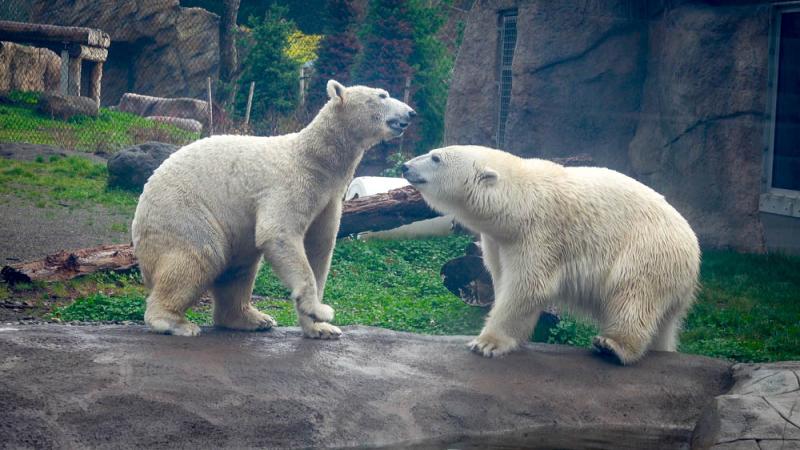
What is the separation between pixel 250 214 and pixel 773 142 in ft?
19.4

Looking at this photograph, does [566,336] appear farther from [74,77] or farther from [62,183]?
[74,77]

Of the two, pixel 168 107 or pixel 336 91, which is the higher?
pixel 336 91

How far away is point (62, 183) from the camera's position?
11.5 meters

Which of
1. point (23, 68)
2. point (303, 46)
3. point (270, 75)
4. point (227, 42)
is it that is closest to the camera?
point (23, 68)

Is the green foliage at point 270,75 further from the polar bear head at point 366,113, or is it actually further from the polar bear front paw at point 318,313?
the polar bear front paw at point 318,313

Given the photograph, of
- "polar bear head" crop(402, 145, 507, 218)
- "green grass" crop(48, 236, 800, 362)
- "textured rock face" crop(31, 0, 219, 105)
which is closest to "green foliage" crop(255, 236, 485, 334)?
"green grass" crop(48, 236, 800, 362)

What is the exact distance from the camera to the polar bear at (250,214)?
16.8 feet

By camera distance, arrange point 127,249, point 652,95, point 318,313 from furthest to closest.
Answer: point 652,95 < point 127,249 < point 318,313

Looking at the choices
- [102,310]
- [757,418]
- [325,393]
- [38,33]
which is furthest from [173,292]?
[38,33]

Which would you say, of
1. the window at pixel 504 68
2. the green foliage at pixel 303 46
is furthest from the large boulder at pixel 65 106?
the green foliage at pixel 303 46

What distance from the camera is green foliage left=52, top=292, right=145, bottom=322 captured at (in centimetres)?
663

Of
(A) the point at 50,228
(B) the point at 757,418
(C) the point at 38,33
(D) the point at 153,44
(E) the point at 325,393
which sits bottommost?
(A) the point at 50,228

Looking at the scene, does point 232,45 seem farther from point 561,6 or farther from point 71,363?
point 71,363

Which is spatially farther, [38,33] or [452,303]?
[38,33]
